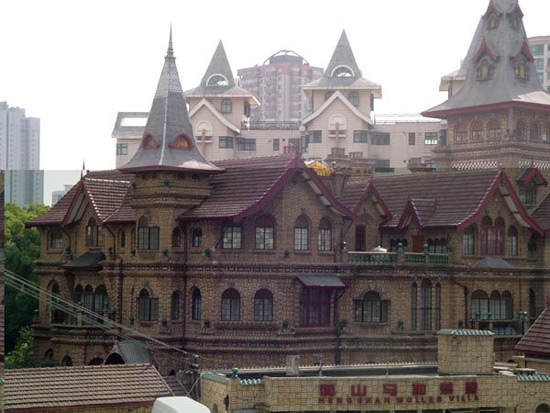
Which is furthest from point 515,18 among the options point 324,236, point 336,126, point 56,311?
point 336,126

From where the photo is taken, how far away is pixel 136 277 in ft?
183

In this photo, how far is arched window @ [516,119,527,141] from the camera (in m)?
73.2

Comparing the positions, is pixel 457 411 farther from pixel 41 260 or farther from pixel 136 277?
pixel 41 260

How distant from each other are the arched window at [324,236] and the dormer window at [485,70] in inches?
870

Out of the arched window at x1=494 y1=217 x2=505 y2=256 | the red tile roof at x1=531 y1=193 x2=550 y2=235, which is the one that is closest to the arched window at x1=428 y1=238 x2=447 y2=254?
the arched window at x1=494 y1=217 x2=505 y2=256

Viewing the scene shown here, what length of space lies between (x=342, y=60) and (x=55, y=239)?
163 ft

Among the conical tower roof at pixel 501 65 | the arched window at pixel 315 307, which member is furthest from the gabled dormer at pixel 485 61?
the arched window at pixel 315 307

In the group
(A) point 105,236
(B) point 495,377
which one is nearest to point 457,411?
(B) point 495,377

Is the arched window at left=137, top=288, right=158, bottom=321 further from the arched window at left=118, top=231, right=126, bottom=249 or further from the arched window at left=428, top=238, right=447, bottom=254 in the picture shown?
the arched window at left=428, top=238, right=447, bottom=254

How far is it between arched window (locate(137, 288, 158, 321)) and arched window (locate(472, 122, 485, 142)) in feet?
87.0

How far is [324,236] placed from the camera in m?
55.7

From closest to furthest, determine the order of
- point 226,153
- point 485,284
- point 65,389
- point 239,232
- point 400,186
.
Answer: point 65,389
point 239,232
point 485,284
point 400,186
point 226,153

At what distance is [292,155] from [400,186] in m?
Result: 10.9

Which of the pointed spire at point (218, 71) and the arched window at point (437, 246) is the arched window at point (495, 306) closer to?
the arched window at point (437, 246)
